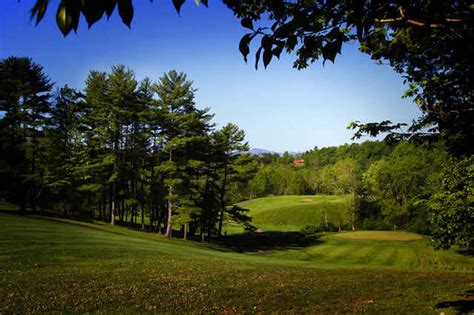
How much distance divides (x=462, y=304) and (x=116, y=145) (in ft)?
132

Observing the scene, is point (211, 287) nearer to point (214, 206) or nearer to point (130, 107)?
point (214, 206)

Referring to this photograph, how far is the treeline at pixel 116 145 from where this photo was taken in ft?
125

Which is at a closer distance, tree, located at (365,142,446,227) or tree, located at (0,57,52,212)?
tree, located at (0,57,52,212)

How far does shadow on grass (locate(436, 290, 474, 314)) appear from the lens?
895 centimetres

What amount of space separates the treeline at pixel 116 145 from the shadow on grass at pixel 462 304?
29.0m

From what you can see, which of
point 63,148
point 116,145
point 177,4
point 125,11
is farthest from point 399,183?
point 125,11

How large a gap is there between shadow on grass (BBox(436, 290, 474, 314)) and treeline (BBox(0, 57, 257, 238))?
95.3 ft

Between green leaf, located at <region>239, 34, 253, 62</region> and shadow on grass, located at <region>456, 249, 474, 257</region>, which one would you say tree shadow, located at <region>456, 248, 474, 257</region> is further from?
green leaf, located at <region>239, 34, 253, 62</region>

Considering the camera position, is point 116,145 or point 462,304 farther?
point 116,145

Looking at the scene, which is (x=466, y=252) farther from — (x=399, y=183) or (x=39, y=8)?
(x=39, y=8)

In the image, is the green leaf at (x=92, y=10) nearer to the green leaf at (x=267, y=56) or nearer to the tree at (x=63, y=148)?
the green leaf at (x=267, y=56)

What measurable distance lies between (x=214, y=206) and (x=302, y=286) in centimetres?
2930

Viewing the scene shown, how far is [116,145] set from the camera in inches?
1682

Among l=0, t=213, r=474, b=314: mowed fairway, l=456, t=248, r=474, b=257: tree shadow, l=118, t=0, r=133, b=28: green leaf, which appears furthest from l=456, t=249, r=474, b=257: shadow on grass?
l=118, t=0, r=133, b=28: green leaf
